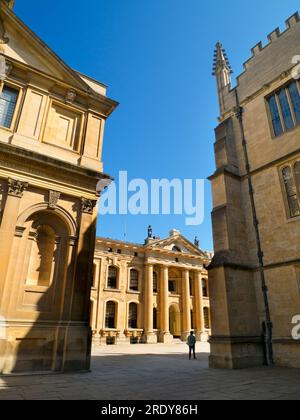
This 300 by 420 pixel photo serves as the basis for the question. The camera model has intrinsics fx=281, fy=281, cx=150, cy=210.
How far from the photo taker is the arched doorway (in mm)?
42188

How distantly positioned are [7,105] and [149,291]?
31.3m

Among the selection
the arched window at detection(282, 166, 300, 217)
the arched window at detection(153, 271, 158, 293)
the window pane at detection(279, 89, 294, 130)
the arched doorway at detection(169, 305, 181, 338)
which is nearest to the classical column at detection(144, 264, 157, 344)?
the arched window at detection(153, 271, 158, 293)

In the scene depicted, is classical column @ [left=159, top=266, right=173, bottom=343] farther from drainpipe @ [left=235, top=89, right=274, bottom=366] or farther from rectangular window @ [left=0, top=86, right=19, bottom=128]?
rectangular window @ [left=0, top=86, right=19, bottom=128]

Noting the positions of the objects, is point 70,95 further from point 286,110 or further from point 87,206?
point 286,110

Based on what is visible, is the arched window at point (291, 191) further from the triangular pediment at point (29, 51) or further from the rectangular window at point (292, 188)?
the triangular pediment at point (29, 51)

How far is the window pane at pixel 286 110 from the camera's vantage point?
1450cm

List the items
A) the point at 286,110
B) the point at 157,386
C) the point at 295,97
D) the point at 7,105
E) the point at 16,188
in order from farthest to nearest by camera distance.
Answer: the point at 286,110 < the point at 295,97 < the point at 7,105 < the point at 16,188 < the point at 157,386

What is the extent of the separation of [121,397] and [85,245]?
700cm

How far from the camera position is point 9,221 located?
1109 centimetres

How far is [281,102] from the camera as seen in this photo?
1531 cm

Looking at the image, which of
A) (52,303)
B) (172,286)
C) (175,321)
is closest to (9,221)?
(52,303)

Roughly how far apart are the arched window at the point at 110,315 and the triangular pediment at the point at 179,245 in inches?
418

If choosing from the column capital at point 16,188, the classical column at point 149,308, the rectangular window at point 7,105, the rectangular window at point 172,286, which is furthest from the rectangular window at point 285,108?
the rectangular window at point 172,286
